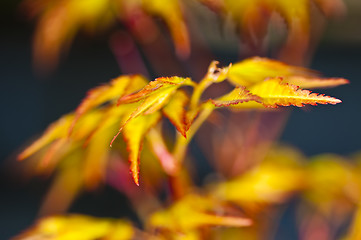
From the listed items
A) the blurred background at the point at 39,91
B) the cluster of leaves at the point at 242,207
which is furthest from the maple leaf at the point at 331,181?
the blurred background at the point at 39,91

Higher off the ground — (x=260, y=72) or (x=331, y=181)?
(x=260, y=72)

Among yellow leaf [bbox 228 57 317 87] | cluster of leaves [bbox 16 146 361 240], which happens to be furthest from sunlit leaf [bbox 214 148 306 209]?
yellow leaf [bbox 228 57 317 87]

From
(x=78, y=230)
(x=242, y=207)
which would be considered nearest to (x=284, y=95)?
(x=78, y=230)

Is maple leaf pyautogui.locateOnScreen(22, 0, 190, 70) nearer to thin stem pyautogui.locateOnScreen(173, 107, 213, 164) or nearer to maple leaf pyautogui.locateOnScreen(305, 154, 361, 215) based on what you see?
thin stem pyautogui.locateOnScreen(173, 107, 213, 164)

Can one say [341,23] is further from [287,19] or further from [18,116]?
[18,116]

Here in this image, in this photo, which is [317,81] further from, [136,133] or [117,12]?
[117,12]

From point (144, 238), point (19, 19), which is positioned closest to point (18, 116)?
point (19, 19)
